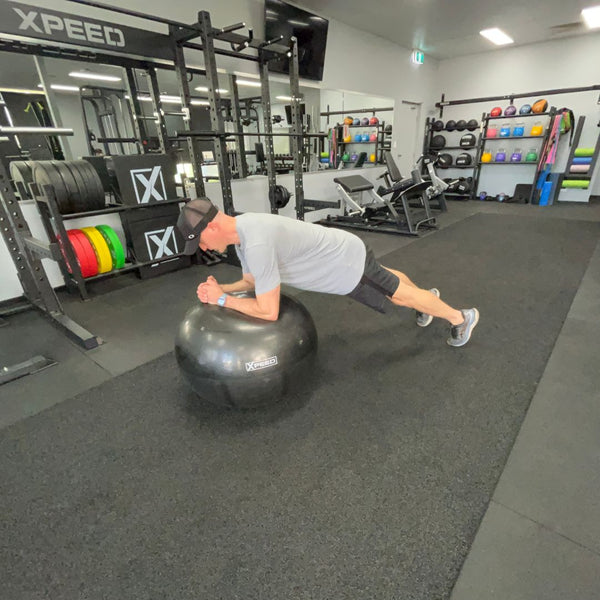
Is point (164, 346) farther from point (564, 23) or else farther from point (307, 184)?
point (564, 23)

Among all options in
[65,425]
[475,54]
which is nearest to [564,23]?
[475,54]

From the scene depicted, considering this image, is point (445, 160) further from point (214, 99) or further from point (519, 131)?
point (214, 99)

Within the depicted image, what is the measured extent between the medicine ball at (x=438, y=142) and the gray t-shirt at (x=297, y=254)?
7563mm

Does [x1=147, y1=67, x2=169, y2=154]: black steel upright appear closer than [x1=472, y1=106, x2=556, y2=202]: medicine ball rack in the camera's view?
Yes

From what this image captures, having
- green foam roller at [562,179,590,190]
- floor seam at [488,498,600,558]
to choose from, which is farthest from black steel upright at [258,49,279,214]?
green foam roller at [562,179,590,190]

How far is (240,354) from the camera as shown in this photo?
1.48 m

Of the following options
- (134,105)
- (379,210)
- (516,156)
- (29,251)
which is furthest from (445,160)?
(29,251)

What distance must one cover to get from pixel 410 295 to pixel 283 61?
427cm

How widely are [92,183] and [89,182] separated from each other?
0.02m

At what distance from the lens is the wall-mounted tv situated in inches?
166

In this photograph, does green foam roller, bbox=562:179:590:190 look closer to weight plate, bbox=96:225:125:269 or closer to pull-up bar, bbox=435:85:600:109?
pull-up bar, bbox=435:85:600:109

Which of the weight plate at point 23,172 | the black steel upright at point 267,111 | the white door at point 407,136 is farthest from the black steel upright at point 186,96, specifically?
the white door at point 407,136

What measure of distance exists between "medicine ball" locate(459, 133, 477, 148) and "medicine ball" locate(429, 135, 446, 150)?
0.40m

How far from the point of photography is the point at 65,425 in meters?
1.70
